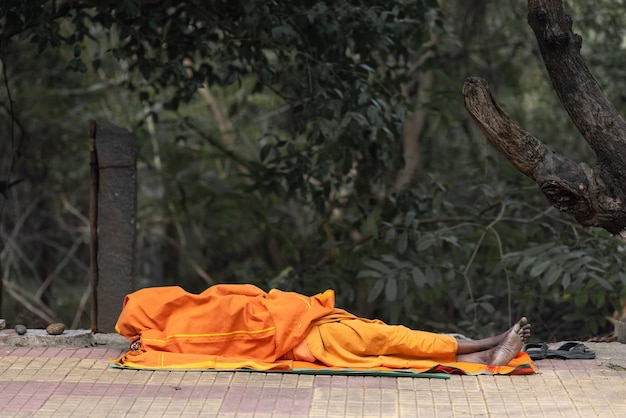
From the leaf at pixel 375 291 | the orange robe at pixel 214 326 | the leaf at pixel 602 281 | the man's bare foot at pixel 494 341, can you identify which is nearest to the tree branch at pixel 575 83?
the man's bare foot at pixel 494 341

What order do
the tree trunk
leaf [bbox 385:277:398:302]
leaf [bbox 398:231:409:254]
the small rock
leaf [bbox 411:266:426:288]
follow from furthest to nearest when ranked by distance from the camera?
1. leaf [bbox 398:231:409:254]
2. leaf [bbox 411:266:426:288]
3. leaf [bbox 385:277:398:302]
4. the small rock
5. the tree trunk

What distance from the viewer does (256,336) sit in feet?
18.1

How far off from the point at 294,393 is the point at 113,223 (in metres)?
2.11

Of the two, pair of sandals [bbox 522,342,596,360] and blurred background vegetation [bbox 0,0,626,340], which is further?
blurred background vegetation [bbox 0,0,626,340]

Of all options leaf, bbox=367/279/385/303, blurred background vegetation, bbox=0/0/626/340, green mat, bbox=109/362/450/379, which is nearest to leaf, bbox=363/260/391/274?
blurred background vegetation, bbox=0/0/626/340

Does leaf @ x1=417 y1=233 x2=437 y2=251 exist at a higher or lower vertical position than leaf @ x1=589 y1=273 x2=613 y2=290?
higher

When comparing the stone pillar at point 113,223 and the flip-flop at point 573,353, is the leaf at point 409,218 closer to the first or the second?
the flip-flop at point 573,353

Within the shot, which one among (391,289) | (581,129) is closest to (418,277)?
(391,289)

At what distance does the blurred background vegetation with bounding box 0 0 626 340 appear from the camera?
7.39m

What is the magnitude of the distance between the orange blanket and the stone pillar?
798mm

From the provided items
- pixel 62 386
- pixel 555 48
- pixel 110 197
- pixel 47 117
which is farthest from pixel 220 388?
pixel 47 117

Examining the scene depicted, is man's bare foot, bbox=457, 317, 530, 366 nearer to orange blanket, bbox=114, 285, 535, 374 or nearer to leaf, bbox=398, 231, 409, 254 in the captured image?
orange blanket, bbox=114, 285, 535, 374

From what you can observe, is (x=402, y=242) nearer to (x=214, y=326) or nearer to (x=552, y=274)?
(x=552, y=274)

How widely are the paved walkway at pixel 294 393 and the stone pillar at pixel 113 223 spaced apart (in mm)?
865
